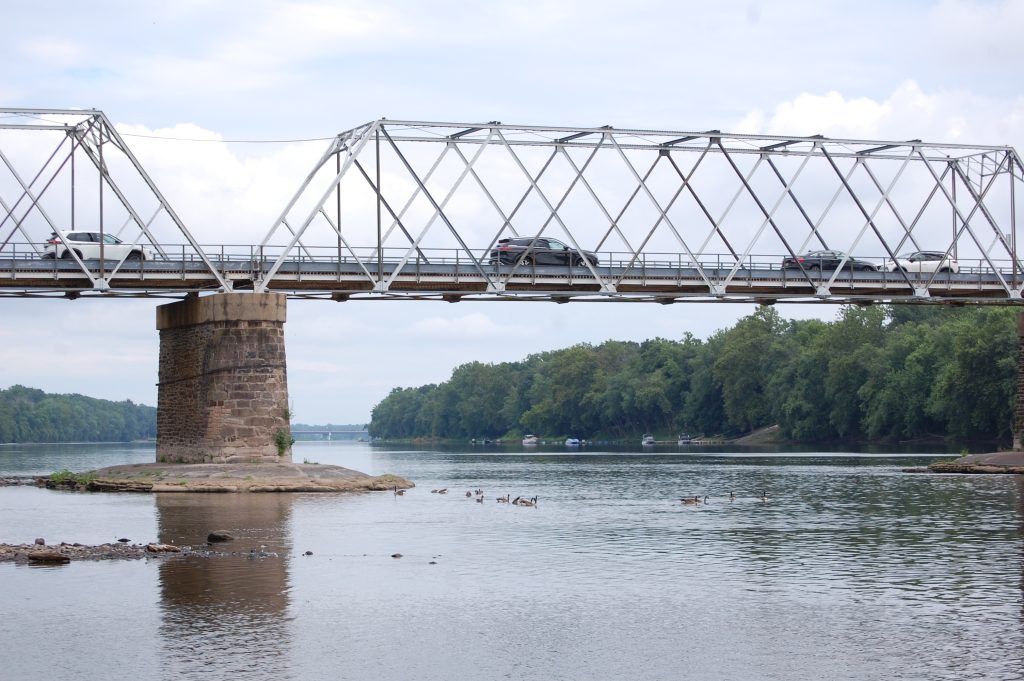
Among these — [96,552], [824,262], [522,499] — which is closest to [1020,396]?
[824,262]

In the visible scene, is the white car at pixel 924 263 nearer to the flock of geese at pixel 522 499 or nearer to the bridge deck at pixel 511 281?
the bridge deck at pixel 511 281

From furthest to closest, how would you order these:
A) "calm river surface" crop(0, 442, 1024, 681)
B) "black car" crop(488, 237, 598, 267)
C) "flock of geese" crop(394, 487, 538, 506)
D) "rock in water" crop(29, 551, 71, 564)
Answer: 1. "black car" crop(488, 237, 598, 267)
2. "flock of geese" crop(394, 487, 538, 506)
3. "rock in water" crop(29, 551, 71, 564)
4. "calm river surface" crop(0, 442, 1024, 681)

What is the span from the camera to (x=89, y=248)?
212ft

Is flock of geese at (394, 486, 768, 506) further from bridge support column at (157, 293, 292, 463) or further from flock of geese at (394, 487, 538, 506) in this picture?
bridge support column at (157, 293, 292, 463)

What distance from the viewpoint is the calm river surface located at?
78.8ft

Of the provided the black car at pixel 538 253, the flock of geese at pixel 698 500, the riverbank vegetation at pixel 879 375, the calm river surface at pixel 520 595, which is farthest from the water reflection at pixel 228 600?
the riverbank vegetation at pixel 879 375

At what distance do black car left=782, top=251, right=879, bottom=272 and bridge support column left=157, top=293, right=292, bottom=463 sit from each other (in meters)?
31.1

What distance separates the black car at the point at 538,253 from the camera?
72812mm

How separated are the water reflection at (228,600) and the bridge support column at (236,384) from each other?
44.2ft

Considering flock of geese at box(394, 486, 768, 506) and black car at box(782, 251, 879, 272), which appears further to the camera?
black car at box(782, 251, 879, 272)

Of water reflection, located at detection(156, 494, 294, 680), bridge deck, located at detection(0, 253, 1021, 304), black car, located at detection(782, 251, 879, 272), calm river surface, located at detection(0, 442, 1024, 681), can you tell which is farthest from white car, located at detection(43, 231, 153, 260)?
black car, located at detection(782, 251, 879, 272)

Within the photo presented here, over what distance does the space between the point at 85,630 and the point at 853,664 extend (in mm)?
13904

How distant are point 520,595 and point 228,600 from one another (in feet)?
20.7

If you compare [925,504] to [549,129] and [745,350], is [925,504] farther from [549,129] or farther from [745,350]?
[745,350]
